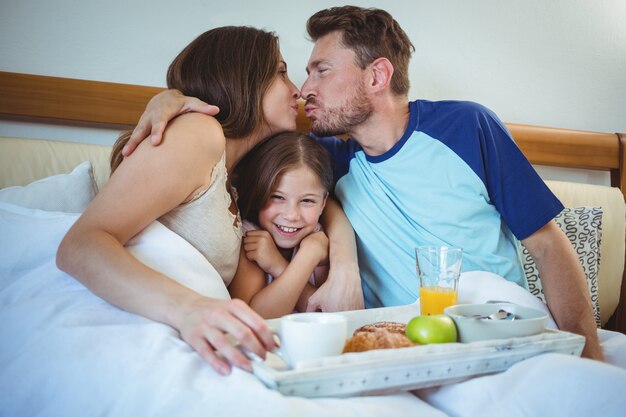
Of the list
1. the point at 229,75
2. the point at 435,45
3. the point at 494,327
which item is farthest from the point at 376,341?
the point at 435,45

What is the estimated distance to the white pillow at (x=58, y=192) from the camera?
1432 mm

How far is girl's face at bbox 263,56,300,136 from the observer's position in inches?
63.2

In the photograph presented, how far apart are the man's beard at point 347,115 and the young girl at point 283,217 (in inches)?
4.6

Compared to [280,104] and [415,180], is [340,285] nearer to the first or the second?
[415,180]

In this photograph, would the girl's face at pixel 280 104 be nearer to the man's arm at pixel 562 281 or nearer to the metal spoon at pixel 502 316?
the man's arm at pixel 562 281

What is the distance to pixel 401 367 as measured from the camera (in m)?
0.79

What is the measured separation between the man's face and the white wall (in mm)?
363

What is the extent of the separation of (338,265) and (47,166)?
99 centimetres

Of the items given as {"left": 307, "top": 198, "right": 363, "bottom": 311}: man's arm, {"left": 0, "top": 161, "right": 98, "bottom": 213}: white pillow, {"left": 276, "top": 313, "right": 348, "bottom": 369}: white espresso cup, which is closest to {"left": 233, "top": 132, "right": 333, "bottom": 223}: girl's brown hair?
{"left": 307, "top": 198, "right": 363, "bottom": 311}: man's arm

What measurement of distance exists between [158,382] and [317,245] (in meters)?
0.89

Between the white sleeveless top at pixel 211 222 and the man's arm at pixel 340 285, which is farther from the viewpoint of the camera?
the man's arm at pixel 340 285

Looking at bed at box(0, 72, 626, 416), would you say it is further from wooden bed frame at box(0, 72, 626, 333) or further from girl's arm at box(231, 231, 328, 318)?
wooden bed frame at box(0, 72, 626, 333)

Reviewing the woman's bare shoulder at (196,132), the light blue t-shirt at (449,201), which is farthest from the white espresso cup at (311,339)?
the light blue t-shirt at (449,201)

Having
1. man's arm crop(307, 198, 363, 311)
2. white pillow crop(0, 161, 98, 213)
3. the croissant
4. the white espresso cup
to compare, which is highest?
white pillow crop(0, 161, 98, 213)
